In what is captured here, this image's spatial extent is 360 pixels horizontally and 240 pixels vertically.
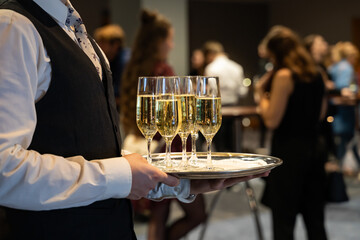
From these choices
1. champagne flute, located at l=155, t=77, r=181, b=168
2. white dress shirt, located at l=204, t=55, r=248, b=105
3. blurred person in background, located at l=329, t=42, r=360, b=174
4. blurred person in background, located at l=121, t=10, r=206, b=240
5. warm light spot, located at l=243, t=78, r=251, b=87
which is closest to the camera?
champagne flute, located at l=155, t=77, r=181, b=168

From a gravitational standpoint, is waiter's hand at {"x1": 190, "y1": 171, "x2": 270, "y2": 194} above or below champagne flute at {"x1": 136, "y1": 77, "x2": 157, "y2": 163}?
below

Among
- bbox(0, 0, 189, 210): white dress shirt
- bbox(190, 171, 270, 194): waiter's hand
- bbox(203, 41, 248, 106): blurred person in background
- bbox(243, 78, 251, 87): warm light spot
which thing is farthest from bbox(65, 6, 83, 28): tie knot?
bbox(243, 78, 251, 87): warm light spot

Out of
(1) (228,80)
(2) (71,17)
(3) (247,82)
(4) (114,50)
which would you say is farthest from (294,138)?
(3) (247,82)

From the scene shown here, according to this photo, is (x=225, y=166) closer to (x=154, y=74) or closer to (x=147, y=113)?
(x=147, y=113)

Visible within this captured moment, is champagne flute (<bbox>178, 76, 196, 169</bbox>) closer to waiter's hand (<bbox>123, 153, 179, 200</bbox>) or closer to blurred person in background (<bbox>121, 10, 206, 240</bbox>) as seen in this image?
waiter's hand (<bbox>123, 153, 179, 200</bbox>)

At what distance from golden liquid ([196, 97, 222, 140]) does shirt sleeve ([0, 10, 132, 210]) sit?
1.02ft

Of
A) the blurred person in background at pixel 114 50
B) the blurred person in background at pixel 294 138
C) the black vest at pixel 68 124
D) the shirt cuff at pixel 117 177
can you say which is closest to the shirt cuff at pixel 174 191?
the black vest at pixel 68 124

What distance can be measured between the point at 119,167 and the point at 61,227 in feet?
0.72

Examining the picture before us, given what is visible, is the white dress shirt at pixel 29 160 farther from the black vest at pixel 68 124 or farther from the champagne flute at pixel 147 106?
the champagne flute at pixel 147 106

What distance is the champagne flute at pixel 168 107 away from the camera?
1.21m

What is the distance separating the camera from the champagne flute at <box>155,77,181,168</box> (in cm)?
121

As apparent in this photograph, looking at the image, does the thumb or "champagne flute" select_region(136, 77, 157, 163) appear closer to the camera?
the thumb

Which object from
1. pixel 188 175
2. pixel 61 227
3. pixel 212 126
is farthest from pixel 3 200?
pixel 212 126

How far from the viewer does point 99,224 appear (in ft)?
3.88
